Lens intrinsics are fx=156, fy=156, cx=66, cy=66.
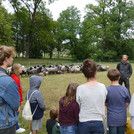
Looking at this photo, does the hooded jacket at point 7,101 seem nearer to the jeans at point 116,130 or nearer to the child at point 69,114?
the child at point 69,114

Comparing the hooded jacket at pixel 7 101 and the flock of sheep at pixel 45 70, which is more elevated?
the hooded jacket at pixel 7 101

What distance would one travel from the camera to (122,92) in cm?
294

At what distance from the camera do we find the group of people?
79.9 inches

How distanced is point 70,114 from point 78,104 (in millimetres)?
220

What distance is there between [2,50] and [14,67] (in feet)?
7.42

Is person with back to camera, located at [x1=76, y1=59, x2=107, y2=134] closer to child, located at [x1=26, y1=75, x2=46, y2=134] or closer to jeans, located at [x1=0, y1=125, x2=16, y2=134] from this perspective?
jeans, located at [x1=0, y1=125, x2=16, y2=134]

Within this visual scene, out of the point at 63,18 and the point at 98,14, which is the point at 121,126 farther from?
the point at 63,18

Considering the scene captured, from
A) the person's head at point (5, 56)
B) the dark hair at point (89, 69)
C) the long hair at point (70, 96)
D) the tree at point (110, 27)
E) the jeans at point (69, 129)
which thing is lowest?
the jeans at point (69, 129)

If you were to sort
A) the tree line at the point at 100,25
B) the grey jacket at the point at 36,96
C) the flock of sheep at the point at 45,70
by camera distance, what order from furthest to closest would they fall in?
the tree line at the point at 100,25 → the flock of sheep at the point at 45,70 → the grey jacket at the point at 36,96

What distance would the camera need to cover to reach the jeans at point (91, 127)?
2467 mm

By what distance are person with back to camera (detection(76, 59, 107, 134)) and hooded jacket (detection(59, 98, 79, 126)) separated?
4.9 inches

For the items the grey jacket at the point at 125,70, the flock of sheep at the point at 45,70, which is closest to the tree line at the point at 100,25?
the flock of sheep at the point at 45,70

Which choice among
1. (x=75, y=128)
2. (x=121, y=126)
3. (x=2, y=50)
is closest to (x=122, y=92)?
(x=121, y=126)

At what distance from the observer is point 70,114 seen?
2.67 metres
